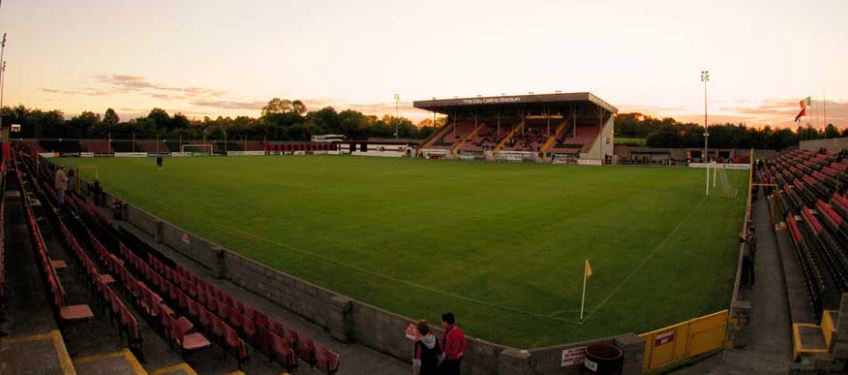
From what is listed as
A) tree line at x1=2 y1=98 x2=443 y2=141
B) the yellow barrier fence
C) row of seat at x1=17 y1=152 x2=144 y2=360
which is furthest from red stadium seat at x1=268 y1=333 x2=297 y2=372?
tree line at x1=2 y1=98 x2=443 y2=141

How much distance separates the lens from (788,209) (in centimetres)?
2531

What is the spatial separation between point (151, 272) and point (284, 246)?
5546 mm

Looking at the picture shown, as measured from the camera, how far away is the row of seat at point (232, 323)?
8.73 metres

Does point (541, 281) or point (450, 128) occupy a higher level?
point (450, 128)

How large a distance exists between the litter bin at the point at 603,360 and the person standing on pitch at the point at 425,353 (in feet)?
8.47

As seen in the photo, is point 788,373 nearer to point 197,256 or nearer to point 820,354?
point 820,354

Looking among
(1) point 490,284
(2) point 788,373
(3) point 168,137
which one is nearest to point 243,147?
(3) point 168,137

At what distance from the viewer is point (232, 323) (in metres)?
10.1

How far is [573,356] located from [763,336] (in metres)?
5.40

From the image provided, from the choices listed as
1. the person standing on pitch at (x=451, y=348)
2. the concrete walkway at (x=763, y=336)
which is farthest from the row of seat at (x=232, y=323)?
the concrete walkway at (x=763, y=336)

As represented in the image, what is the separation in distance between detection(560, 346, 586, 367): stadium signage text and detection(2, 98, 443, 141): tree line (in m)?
82.6

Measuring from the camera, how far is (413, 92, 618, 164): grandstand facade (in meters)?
69.2

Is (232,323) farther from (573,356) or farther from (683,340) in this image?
(683,340)

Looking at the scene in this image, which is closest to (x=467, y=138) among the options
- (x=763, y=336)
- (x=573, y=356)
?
(x=763, y=336)
